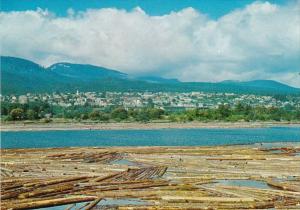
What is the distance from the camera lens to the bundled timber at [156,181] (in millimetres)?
19391

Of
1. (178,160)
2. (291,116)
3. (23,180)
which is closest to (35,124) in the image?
(291,116)

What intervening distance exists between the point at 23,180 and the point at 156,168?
809cm

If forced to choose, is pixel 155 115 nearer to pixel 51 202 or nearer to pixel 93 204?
pixel 51 202

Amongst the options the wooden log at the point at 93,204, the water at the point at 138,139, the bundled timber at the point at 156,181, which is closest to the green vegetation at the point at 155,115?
the water at the point at 138,139

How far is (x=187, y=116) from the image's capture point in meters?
117

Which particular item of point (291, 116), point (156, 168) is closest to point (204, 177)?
point (156, 168)

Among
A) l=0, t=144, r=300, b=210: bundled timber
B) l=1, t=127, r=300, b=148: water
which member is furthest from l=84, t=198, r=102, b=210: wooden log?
l=1, t=127, r=300, b=148: water

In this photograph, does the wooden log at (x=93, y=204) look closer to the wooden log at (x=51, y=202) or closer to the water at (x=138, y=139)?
the wooden log at (x=51, y=202)

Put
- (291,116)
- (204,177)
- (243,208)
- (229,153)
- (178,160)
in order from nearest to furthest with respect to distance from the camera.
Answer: (243,208), (204,177), (178,160), (229,153), (291,116)

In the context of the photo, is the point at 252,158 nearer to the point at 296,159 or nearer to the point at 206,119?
the point at 296,159

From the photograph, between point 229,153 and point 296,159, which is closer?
point 296,159

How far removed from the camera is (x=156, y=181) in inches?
940

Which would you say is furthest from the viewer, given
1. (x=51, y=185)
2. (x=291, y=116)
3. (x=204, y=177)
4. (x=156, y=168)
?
(x=291, y=116)

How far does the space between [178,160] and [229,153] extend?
6.49 meters
